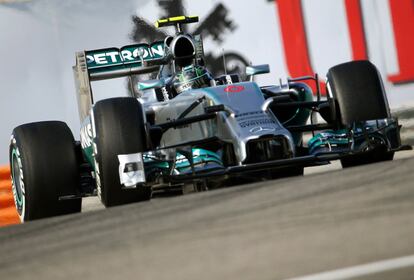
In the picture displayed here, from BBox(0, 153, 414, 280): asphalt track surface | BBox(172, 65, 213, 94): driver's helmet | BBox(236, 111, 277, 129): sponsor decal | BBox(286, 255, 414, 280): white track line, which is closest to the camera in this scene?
BBox(286, 255, 414, 280): white track line

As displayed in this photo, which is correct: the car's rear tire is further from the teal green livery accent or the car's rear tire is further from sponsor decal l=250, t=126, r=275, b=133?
the teal green livery accent

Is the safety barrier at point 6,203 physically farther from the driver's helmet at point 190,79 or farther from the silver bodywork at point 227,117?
the driver's helmet at point 190,79

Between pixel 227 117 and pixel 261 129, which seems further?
pixel 227 117

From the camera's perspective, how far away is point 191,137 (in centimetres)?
680

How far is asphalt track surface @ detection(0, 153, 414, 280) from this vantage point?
285cm

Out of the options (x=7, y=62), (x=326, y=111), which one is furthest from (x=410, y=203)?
(x=7, y=62)

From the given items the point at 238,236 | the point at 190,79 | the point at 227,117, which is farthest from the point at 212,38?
the point at 238,236

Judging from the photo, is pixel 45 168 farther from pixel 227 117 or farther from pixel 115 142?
pixel 227 117

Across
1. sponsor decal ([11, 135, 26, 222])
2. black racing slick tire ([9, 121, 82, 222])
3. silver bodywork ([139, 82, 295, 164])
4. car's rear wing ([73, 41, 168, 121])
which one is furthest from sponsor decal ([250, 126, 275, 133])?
car's rear wing ([73, 41, 168, 121])

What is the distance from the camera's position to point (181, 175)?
5.55 meters

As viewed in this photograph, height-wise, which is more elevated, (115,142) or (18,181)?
(115,142)

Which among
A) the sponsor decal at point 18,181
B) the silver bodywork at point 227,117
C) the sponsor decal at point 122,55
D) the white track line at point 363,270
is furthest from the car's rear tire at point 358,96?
the white track line at point 363,270

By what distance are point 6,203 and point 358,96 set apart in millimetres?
3784

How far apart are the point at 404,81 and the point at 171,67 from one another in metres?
3.68
